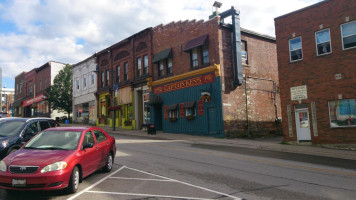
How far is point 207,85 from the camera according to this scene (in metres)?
22.4

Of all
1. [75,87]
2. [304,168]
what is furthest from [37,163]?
[75,87]

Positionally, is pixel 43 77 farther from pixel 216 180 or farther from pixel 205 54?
pixel 216 180

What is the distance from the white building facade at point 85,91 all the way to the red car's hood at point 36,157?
30.7 meters

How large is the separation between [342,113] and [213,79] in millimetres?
9203

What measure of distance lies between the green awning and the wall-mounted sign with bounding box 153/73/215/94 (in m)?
2.49

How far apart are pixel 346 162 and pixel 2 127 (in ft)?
43.0

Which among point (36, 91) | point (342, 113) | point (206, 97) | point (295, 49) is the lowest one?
point (342, 113)

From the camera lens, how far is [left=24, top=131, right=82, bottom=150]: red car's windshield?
6.91 m

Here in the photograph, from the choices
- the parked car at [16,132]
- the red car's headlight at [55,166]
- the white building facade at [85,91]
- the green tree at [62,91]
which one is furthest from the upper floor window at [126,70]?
the red car's headlight at [55,166]

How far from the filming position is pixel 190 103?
2331cm

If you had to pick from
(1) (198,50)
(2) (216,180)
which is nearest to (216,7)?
(1) (198,50)

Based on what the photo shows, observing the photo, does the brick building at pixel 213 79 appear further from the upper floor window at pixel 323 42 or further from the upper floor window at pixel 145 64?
the upper floor window at pixel 323 42

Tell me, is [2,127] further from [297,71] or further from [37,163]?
[297,71]

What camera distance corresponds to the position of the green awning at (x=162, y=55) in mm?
25828
